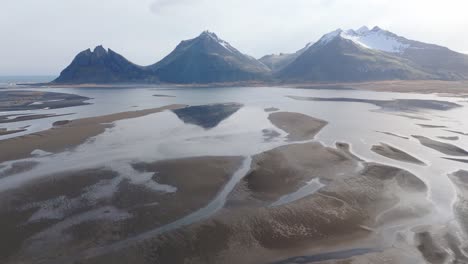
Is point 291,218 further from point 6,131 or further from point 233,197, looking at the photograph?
point 6,131

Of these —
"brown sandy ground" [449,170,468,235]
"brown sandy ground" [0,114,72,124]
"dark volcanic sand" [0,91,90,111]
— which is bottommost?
"brown sandy ground" [449,170,468,235]

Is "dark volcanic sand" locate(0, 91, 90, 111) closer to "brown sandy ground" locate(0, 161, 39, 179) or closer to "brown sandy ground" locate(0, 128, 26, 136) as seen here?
"brown sandy ground" locate(0, 128, 26, 136)

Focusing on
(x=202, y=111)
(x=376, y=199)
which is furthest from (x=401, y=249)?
(x=202, y=111)

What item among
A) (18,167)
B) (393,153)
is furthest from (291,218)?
(18,167)

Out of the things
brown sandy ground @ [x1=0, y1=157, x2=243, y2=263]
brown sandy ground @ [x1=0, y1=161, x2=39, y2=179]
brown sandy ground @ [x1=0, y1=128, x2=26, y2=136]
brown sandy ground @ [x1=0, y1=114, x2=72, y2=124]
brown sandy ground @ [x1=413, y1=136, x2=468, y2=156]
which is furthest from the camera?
brown sandy ground @ [x1=0, y1=114, x2=72, y2=124]

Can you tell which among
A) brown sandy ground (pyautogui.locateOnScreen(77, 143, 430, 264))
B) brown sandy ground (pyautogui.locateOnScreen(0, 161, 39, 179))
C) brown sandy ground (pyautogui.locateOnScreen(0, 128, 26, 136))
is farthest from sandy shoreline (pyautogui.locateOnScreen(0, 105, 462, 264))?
brown sandy ground (pyautogui.locateOnScreen(0, 128, 26, 136))

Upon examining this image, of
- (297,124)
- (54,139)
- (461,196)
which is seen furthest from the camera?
(297,124)
